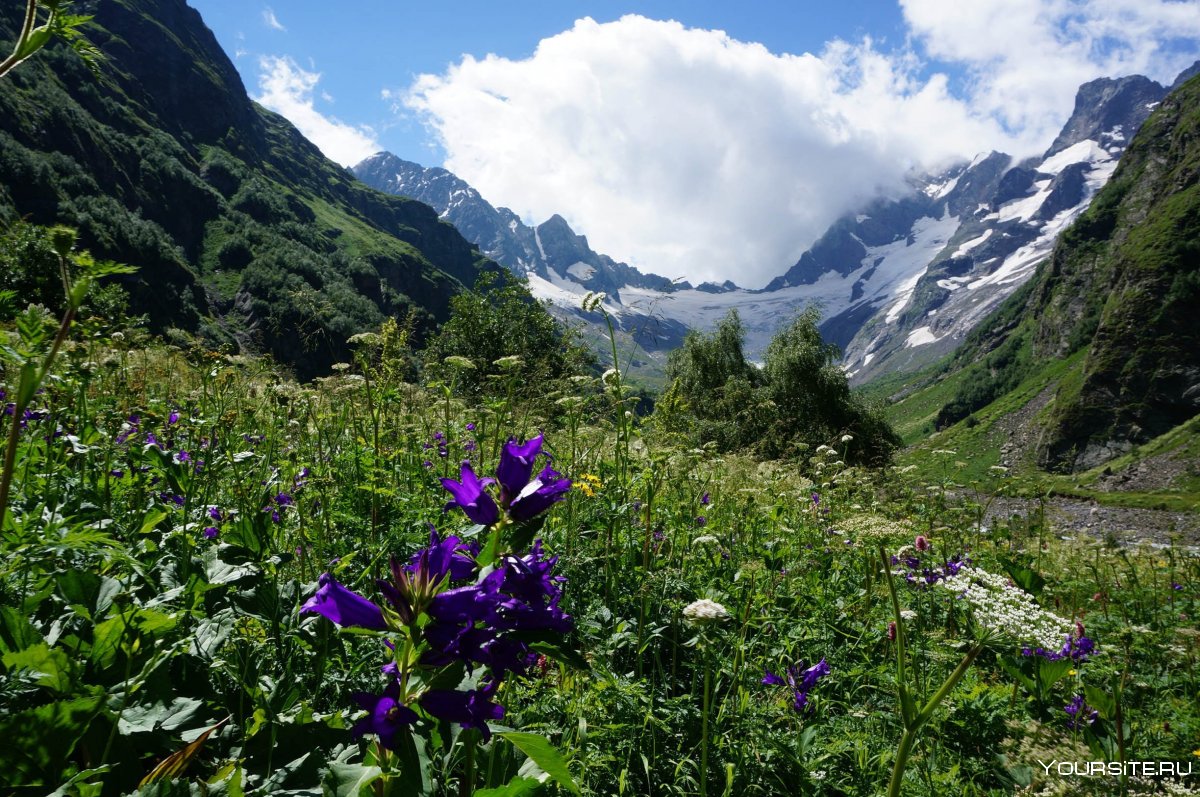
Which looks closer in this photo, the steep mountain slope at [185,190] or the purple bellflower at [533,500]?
the purple bellflower at [533,500]

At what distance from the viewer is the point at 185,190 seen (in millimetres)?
110938

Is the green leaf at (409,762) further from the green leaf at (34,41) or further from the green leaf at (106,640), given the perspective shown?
the green leaf at (34,41)

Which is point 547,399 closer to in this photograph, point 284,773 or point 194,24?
point 284,773

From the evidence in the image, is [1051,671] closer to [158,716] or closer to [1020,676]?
[1020,676]

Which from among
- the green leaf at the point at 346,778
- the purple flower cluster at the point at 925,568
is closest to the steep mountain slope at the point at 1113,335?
the purple flower cluster at the point at 925,568

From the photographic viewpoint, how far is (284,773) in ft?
5.77

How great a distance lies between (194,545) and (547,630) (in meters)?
2.51

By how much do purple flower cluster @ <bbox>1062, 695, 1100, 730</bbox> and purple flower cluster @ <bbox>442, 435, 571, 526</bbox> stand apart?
3.83m

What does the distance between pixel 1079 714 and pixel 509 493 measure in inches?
158

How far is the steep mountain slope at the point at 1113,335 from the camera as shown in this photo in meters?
92.9

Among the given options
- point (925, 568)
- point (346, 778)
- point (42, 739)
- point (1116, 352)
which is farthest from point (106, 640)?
point (1116, 352)

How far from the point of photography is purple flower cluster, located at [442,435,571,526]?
1438 millimetres

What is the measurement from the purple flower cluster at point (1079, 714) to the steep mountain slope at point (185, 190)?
48.3 meters

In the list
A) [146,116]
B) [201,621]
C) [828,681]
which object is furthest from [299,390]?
[146,116]
